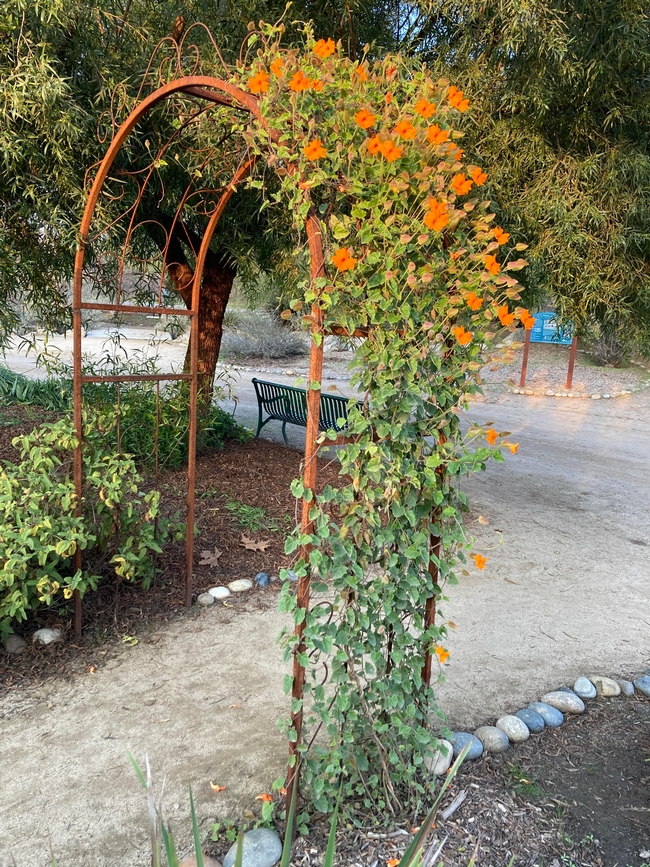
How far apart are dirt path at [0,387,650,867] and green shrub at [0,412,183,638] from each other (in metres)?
0.40

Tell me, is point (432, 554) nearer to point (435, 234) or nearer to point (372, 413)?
point (372, 413)

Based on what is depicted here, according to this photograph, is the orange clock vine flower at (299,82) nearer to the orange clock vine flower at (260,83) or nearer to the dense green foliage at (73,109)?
the orange clock vine flower at (260,83)

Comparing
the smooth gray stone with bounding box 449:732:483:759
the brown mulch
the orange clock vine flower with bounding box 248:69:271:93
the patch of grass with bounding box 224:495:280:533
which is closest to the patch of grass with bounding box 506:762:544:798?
the brown mulch

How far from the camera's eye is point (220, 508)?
15.2ft

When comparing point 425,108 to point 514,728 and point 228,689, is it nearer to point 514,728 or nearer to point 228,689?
point 514,728

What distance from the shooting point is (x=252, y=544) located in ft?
13.4

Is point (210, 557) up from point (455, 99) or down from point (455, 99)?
down

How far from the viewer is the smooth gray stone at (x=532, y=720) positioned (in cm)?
243

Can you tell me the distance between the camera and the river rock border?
217 centimetres

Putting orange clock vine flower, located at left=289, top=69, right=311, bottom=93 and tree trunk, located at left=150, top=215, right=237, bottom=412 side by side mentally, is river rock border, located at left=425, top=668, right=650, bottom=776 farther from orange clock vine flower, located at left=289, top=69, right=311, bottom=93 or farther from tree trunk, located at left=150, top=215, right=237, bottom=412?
tree trunk, located at left=150, top=215, right=237, bottom=412

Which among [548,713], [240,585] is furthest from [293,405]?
[548,713]

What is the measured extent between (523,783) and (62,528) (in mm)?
2113

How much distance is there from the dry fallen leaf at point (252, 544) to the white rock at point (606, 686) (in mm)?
2071

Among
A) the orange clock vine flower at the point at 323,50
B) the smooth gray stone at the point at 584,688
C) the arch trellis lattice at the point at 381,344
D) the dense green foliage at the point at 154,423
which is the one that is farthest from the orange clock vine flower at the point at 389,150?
the dense green foliage at the point at 154,423
